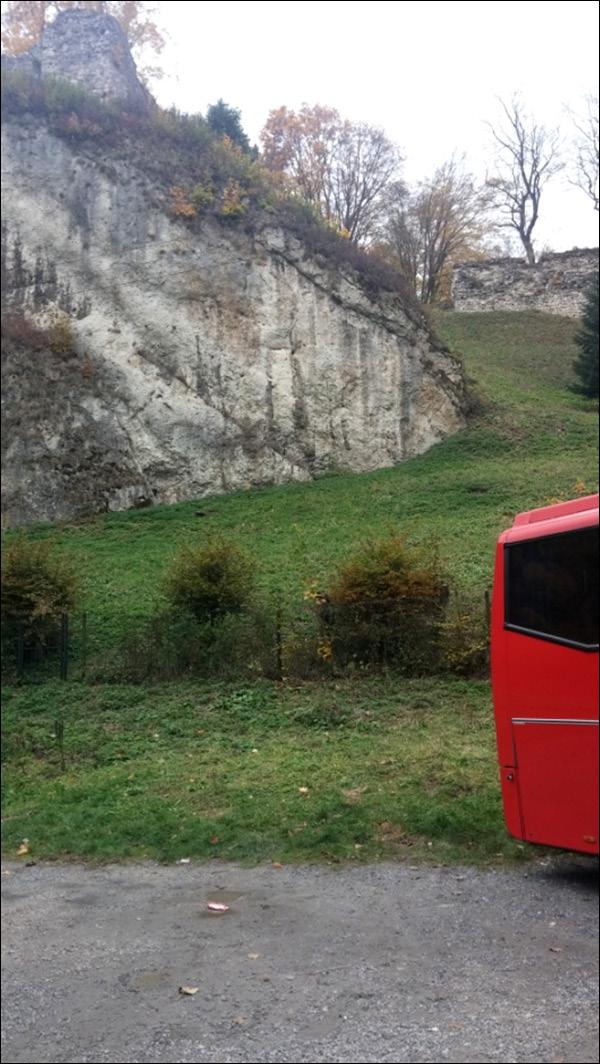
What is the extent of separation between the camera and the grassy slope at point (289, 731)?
6.14 m

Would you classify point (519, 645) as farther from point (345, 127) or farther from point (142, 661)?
point (345, 127)

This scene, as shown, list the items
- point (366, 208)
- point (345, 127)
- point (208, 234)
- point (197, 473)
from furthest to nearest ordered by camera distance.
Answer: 1. point (366, 208)
2. point (345, 127)
3. point (208, 234)
4. point (197, 473)

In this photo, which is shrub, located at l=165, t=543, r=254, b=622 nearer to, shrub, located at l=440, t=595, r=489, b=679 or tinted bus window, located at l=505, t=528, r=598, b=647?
shrub, located at l=440, t=595, r=489, b=679

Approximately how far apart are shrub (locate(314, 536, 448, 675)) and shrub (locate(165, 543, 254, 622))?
1259 millimetres

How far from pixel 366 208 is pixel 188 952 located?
26065 mm

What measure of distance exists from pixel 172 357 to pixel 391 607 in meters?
9.93

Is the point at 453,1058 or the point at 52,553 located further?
the point at 52,553

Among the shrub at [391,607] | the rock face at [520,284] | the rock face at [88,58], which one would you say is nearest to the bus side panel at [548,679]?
the shrub at [391,607]

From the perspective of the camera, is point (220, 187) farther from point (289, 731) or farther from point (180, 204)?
point (289, 731)

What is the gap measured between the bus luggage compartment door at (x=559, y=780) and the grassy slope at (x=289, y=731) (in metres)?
0.91

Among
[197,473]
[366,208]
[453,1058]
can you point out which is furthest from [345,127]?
[453,1058]

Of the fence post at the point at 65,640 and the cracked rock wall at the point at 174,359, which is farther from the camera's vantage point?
the cracked rock wall at the point at 174,359

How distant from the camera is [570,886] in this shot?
5.01m

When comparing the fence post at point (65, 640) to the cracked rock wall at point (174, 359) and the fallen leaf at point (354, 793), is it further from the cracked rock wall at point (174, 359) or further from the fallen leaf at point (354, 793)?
the fallen leaf at point (354, 793)
